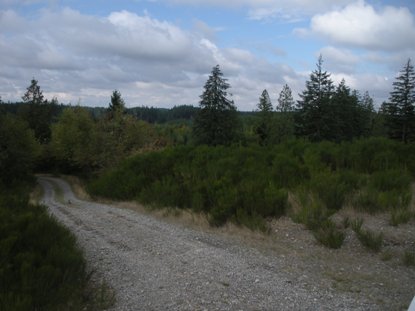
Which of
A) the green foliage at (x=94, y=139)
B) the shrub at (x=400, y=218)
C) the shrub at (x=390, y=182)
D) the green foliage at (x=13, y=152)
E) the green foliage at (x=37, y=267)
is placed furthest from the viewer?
the green foliage at (x=94, y=139)

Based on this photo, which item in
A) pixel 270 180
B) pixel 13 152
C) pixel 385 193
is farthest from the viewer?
pixel 13 152

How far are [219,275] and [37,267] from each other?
8.83 ft

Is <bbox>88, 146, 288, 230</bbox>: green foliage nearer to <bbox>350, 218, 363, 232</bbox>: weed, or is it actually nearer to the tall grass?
<bbox>350, 218, 363, 232</bbox>: weed

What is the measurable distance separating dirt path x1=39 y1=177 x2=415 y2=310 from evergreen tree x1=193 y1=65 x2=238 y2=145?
31932mm

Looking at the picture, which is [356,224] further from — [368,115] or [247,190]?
[368,115]

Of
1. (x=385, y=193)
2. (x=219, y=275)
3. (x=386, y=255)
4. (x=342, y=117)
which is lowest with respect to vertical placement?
(x=219, y=275)

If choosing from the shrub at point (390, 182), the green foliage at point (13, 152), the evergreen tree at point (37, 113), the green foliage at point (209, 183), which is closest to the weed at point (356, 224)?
the green foliage at point (209, 183)

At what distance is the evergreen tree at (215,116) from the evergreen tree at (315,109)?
793cm

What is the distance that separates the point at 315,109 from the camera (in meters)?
42.9

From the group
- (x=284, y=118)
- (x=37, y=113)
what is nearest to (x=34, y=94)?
(x=37, y=113)

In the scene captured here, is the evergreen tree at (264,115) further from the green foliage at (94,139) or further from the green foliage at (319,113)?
the green foliage at (94,139)

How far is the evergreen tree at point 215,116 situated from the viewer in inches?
Result: 1607

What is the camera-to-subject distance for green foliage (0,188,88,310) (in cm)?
500


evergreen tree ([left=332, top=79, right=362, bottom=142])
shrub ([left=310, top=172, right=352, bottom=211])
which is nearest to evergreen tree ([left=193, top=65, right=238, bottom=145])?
evergreen tree ([left=332, top=79, right=362, bottom=142])
